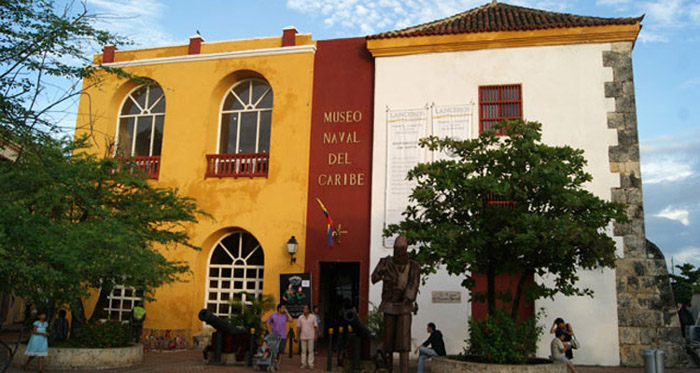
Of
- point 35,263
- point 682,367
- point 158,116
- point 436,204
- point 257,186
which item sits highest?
point 158,116

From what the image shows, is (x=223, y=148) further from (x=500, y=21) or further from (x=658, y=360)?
(x=658, y=360)

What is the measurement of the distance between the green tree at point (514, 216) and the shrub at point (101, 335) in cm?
640

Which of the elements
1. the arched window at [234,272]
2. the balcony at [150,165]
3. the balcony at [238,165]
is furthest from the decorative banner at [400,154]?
the balcony at [150,165]

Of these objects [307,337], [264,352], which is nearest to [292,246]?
[307,337]

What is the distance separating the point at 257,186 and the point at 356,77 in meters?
4.23

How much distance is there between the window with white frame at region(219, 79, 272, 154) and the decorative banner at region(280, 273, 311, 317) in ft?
13.7

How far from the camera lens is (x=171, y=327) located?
1677 centimetres

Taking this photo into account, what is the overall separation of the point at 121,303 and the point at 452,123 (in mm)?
11232

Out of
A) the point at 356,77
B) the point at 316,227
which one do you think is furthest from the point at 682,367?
the point at 356,77

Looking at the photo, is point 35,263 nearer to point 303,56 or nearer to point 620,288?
point 303,56

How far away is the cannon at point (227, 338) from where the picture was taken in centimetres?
1290

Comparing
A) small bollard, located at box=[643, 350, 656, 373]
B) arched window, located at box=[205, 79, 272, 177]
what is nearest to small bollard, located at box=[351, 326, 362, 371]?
small bollard, located at box=[643, 350, 656, 373]

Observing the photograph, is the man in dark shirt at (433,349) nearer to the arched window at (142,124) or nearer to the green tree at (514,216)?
the green tree at (514,216)

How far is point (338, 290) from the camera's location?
19672 mm
